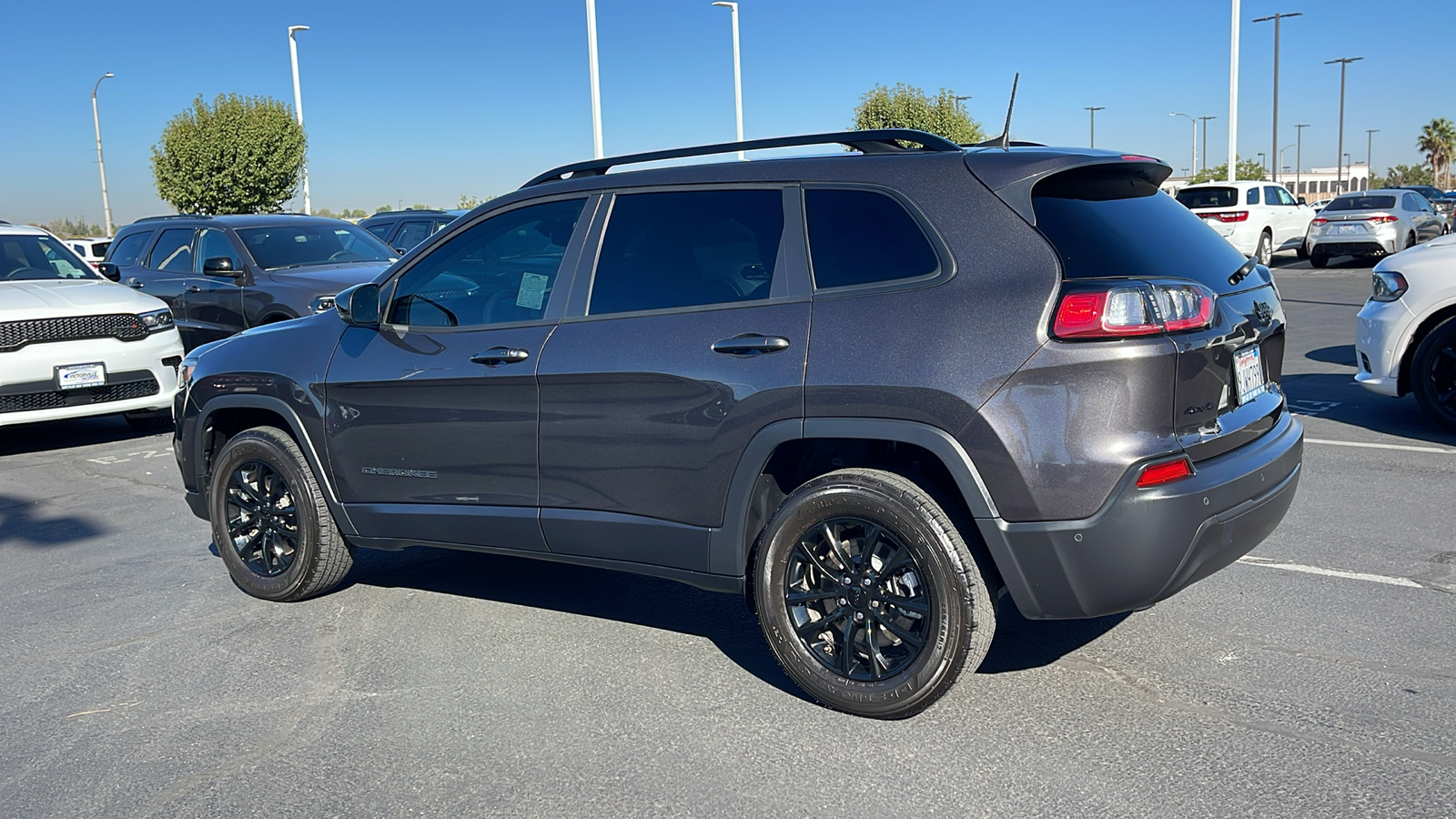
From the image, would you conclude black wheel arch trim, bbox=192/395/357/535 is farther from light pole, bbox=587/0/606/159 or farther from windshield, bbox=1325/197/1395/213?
windshield, bbox=1325/197/1395/213

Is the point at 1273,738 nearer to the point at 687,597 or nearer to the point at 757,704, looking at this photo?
the point at 757,704

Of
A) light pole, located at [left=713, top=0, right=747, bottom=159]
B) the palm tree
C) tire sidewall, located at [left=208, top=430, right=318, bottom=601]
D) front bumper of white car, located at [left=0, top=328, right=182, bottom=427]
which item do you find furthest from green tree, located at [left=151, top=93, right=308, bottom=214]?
the palm tree

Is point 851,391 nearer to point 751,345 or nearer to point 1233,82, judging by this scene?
point 751,345

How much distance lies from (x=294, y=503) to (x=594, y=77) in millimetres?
16830

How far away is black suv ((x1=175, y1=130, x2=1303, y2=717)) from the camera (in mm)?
3336

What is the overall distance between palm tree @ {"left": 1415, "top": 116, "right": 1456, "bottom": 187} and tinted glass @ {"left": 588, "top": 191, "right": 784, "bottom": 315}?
9708 centimetres

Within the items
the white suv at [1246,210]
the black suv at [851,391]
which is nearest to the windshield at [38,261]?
the black suv at [851,391]

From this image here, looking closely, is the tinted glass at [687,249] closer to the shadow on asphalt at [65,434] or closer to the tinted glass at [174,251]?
the shadow on asphalt at [65,434]

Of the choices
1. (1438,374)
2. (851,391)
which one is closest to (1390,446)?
(1438,374)

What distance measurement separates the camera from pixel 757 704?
390 cm

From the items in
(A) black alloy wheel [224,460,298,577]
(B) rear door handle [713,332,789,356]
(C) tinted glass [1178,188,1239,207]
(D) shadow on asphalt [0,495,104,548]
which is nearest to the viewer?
(B) rear door handle [713,332,789,356]

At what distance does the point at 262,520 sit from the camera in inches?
205

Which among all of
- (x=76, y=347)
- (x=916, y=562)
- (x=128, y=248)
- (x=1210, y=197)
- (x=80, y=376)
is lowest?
(x=916, y=562)

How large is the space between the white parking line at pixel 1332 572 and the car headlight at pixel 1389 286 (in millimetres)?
3473
